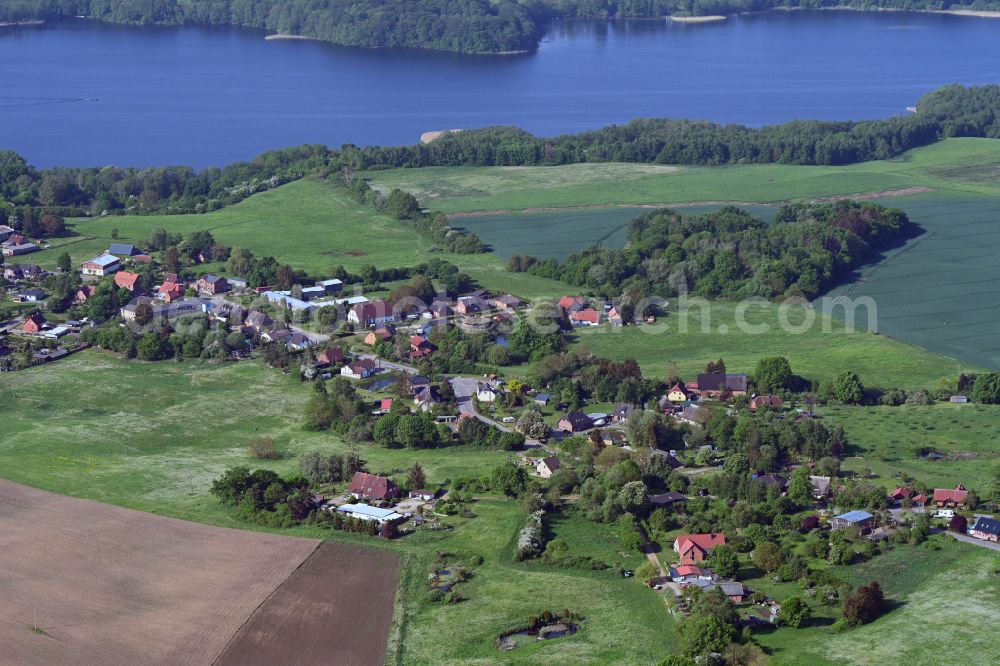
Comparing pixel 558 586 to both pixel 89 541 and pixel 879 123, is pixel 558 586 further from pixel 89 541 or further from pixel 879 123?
pixel 879 123

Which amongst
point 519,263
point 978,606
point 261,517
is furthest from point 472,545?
point 519,263

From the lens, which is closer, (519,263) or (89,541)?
(89,541)

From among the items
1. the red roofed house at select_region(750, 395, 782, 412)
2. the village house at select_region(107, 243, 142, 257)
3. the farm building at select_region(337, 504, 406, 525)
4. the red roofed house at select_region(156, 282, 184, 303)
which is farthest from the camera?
the village house at select_region(107, 243, 142, 257)

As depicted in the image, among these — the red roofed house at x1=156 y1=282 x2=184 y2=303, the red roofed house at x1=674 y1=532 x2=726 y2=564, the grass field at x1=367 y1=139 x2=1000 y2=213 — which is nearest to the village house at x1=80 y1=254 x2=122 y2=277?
the red roofed house at x1=156 y1=282 x2=184 y2=303

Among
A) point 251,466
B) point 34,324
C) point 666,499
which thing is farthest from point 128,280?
point 666,499

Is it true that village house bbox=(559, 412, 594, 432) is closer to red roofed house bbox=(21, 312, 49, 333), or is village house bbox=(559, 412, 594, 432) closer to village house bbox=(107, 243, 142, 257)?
red roofed house bbox=(21, 312, 49, 333)

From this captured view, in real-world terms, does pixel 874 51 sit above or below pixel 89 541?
above

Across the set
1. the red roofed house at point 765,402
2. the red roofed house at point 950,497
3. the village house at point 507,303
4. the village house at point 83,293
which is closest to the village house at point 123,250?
the village house at point 83,293
